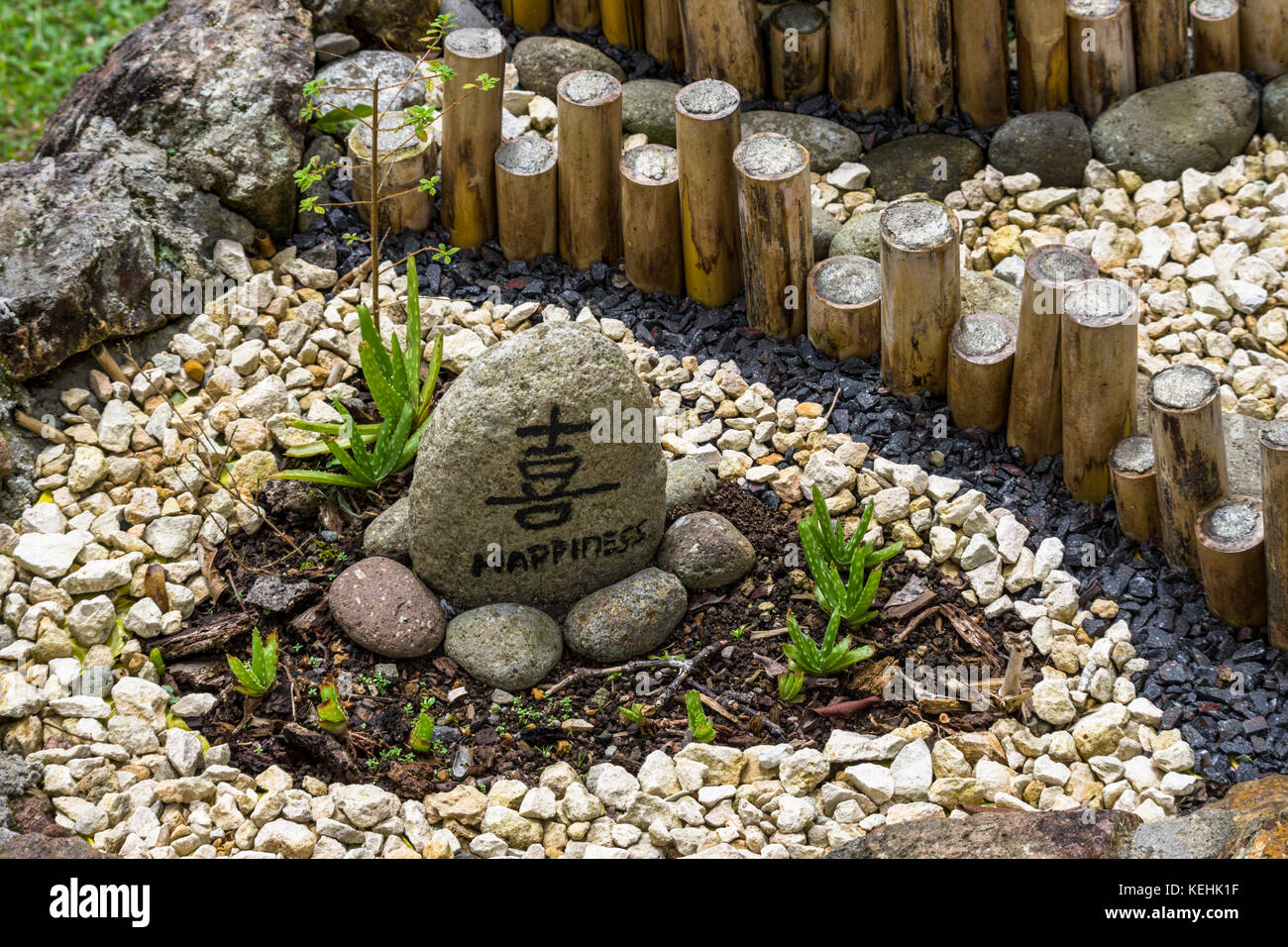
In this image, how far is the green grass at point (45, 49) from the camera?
6684 mm

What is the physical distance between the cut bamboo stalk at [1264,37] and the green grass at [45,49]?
5187 millimetres

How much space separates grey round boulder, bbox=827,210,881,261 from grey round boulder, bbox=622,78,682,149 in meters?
0.89

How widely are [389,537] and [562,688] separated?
69cm

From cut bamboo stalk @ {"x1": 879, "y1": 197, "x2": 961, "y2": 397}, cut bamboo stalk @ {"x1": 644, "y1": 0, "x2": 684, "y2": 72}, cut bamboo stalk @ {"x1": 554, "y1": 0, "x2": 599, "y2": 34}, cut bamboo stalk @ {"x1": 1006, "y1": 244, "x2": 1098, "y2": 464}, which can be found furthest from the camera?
cut bamboo stalk @ {"x1": 554, "y1": 0, "x2": 599, "y2": 34}

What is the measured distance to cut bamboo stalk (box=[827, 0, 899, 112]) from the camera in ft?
17.2

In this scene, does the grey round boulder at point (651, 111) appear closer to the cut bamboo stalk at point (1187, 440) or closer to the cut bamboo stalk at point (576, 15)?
the cut bamboo stalk at point (576, 15)

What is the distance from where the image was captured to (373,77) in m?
5.35

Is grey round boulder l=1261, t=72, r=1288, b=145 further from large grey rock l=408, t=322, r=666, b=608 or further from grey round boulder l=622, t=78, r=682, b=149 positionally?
large grey rock l=408, t=322, r=666, b=608

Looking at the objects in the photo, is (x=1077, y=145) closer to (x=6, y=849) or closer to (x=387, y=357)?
(x=387, y=357)

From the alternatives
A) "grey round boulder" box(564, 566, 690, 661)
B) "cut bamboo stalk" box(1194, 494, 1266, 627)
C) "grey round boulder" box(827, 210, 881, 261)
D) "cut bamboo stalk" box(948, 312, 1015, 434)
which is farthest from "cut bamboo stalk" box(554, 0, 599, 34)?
"cut bamboo stalk" box(1194, 494, 1266, 627)

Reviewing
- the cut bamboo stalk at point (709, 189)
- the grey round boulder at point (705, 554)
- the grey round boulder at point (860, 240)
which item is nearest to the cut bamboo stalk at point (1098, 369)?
the grey round boulder at point (860, 240)

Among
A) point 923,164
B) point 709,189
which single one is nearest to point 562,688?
point 709,189

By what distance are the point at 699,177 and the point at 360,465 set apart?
1.52 meters

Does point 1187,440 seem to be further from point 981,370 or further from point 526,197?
point 526,197
